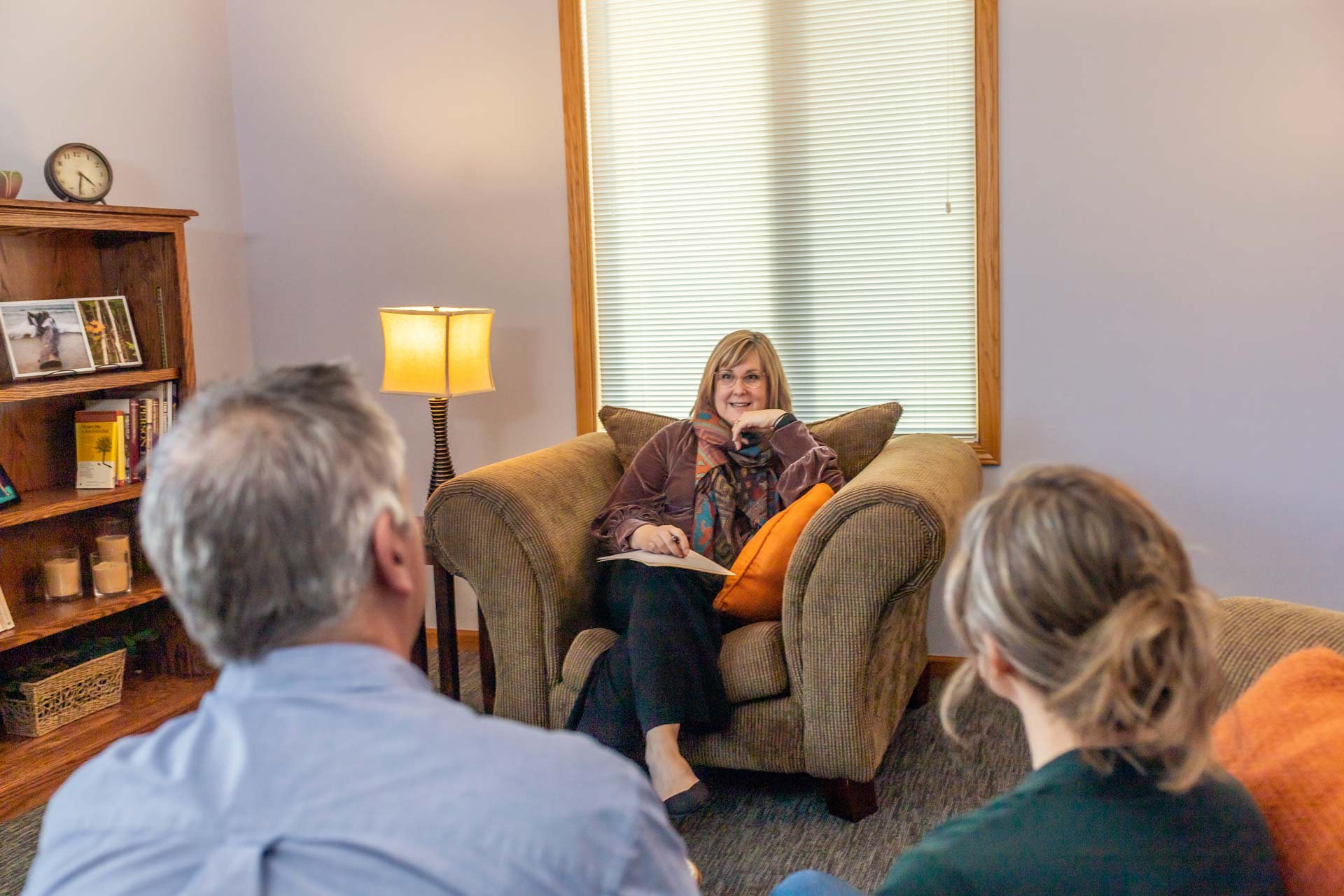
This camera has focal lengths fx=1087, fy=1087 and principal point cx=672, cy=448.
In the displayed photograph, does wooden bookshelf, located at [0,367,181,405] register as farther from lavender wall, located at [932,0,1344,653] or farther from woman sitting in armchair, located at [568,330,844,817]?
lavender wall, located at [932,0,1344,653]

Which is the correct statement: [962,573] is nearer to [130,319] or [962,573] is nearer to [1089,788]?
[1089,788]

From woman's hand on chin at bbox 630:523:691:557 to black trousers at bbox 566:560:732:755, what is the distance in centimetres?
8

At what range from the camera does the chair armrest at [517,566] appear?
8.47 feet

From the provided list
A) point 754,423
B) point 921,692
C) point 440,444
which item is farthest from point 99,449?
point 921,692

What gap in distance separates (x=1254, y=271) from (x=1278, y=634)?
6.77 ft

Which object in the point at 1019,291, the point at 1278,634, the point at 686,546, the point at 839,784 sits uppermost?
the point at 1019,291

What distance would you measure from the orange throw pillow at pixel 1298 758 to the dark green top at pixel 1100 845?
3 cm

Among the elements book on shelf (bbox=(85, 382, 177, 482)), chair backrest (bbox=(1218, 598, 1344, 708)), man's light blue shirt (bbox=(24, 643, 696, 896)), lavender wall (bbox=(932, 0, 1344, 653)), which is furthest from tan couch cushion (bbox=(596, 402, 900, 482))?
man's light blue shirt (bbox=(24, 643, 696, 896))

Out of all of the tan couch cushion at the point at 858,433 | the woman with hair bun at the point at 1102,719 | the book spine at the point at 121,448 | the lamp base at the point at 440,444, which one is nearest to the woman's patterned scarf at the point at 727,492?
the tan couch cushion at the point at 858,433

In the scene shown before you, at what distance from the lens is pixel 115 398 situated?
10.5 ft

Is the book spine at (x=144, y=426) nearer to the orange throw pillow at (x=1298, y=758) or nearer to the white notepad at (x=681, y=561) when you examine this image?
the white notepad at (x=681, y=561)

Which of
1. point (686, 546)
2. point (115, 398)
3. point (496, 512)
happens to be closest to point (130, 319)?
point (115, 398)

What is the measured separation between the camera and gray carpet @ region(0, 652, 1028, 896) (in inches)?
88.3

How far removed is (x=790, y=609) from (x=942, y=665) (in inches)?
47.0
